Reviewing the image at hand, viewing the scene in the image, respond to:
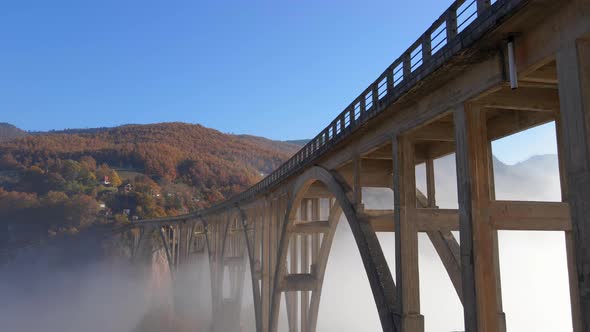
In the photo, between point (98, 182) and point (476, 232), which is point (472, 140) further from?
point (98, 182)

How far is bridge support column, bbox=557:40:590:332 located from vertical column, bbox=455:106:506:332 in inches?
83.6

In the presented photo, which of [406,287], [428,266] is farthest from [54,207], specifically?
[406,287]

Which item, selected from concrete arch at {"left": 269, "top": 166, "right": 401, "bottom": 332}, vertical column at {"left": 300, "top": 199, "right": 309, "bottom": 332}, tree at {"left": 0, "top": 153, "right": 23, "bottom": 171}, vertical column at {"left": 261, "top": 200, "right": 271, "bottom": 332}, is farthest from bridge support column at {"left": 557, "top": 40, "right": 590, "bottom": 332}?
tree at {"left": 0, "top": 153, "right": 23, "bottom": 171}

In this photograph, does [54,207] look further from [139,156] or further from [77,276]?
[139,156]

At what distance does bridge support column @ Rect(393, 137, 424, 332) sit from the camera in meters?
11.6

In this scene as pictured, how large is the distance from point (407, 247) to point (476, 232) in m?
3.24

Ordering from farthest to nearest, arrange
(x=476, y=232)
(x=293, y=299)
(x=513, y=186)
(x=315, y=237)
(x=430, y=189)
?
(x=513, y=186)
(x=293, y=299)
(x=315, y=237)
(x=430, y=189)
(x=476, y=232)

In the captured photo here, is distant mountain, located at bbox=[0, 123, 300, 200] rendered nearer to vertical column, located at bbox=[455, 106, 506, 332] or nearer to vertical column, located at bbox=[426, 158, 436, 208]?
vertical column, located at bbox=[426, 158, 436, 208]

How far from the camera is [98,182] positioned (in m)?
128

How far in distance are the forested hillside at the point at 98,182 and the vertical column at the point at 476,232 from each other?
98.2 m

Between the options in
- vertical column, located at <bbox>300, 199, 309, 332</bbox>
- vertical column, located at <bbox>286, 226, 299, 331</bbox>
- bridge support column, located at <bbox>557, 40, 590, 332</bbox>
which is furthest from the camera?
vertical column, located at <bbox>286, 226, 299, 331</bbox>

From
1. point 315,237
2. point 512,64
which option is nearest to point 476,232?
point 512,64

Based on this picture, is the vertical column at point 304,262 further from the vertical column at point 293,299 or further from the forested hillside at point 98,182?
the forested hillside at point 98,182

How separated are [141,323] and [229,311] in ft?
65.8
